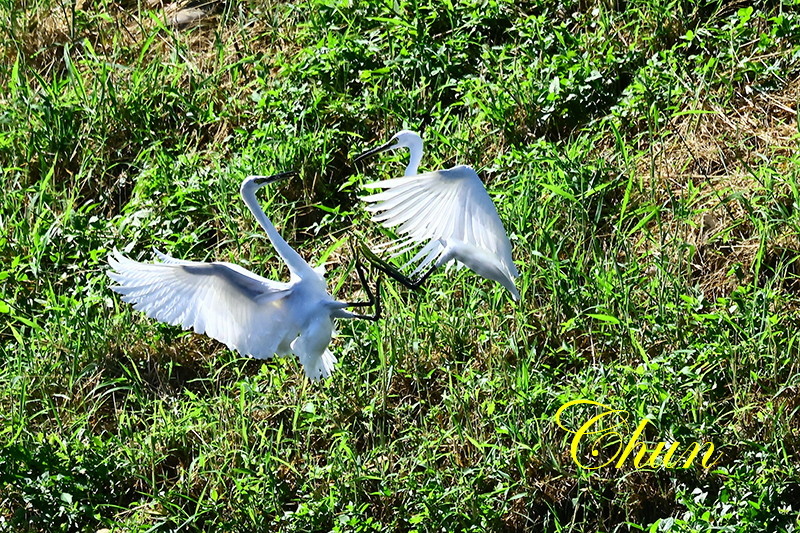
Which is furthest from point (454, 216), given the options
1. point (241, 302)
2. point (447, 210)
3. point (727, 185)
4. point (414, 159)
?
point (727, 185)

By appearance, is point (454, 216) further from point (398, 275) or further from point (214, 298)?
point (214, 298)

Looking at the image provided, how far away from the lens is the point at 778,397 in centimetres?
643

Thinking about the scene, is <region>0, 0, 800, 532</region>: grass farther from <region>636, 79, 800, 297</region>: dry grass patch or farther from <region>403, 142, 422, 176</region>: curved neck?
<region>403, 142, 422, 176</region>: curved neck

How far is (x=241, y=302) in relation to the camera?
6020 millimetres

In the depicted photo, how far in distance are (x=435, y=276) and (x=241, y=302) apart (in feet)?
4.94

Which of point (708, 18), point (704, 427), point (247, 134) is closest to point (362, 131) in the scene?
point (247, 134)

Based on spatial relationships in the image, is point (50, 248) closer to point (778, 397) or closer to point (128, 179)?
point (128, 179)

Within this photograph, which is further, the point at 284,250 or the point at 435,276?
the point at 435,276

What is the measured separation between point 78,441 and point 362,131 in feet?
8.02

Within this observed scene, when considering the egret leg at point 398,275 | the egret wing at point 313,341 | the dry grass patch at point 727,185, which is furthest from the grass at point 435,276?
the egret wing at point 313,341

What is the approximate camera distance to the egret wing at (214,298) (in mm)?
5930

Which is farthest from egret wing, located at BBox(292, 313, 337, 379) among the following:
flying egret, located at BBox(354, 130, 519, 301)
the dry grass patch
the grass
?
the dry grass patch

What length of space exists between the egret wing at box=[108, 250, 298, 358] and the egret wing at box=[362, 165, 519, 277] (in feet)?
1.83

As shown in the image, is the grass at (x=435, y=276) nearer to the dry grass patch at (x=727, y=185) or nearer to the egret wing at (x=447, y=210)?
the dry grass patch at (x=727, y=185)
